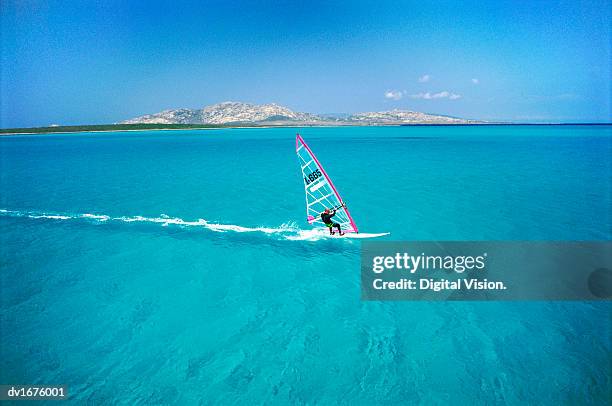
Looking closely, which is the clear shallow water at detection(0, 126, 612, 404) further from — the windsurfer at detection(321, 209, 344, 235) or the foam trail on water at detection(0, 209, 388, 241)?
the windsurfer at detection(321, 209, 344, 235)

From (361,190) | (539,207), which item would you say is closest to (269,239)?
(361,190)

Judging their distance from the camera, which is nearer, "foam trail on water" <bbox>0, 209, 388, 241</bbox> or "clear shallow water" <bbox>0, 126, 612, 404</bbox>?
"clear shallow water" <bbox>0, 126, 612, 404</bbox>

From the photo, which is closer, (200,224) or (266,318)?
(266,318)

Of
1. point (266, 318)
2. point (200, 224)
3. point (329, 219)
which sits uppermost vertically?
point (329, 219)

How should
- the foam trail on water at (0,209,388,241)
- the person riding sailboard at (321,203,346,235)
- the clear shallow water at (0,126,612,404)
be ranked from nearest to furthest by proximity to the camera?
the clear shallow water at (0,126,612,404) < the person riding sailboard at (321,203,346,235) < the foam trail on water at (0,209,388,241)

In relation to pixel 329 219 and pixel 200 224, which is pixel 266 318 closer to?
pixel 329 219

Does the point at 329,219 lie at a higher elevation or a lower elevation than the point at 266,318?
higher

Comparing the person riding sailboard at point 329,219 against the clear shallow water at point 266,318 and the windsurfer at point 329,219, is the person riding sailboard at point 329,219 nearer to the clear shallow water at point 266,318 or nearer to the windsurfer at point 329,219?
the windsurfer at point 329,219

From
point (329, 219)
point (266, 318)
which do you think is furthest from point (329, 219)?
point (266, 318)

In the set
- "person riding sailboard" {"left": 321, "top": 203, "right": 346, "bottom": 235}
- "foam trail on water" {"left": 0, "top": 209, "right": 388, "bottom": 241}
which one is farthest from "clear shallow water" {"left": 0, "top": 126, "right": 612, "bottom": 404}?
"person riding sailboard" {"left": 321, "top": 203, "right": 346, "bottom": 235}
